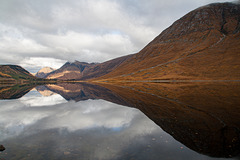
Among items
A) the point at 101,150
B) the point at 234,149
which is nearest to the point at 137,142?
the point at 101,150

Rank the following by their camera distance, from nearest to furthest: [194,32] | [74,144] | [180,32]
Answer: [74,144] → [194,32] → [180,32]

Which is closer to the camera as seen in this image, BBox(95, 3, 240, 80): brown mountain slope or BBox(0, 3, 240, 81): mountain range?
BBox(0, 3, 240, 81): mountain range

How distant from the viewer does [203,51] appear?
136250 mm

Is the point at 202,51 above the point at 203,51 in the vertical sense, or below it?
above

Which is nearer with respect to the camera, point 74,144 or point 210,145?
point 210,145

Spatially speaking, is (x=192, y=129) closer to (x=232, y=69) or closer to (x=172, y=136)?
(x=172, y=136)

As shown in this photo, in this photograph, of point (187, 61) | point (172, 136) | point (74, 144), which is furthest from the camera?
point (187, 61)

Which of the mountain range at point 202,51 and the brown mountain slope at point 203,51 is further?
the brown mountain slope at point 203,51

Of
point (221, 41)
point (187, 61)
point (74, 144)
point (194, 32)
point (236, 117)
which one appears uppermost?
point (194, 32)

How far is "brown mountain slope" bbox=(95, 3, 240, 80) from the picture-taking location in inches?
4080

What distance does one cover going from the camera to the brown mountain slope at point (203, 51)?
10362 centimetres

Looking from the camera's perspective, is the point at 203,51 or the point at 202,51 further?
the point at 202,51

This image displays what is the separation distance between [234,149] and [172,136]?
4.18m

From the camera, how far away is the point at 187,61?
5059 inches
